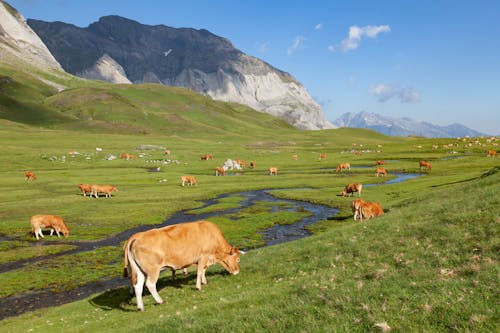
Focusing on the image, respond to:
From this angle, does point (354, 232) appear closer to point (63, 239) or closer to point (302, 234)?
point (302, 234)

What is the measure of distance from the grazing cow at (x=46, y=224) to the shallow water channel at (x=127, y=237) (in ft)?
5.66

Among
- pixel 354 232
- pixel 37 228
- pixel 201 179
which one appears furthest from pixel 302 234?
pixel 201 179

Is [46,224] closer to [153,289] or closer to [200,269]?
[200,269]

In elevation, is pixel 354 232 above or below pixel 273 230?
above

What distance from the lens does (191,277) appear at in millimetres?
20375

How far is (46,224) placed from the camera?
36250mm

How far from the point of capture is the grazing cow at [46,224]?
3597 centimetres

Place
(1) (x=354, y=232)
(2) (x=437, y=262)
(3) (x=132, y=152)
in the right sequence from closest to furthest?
(2) (x=437, y=262) → (1) (x=354, y=232) → (3) (x=132, y=152)

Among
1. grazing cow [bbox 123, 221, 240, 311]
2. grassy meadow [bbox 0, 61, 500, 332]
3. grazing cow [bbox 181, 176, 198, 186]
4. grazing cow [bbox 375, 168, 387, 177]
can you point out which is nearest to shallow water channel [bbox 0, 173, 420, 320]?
grassy meadow [bbox 0, 61, 500, 332]

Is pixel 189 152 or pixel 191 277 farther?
pixel 189 152

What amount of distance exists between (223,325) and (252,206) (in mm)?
40617

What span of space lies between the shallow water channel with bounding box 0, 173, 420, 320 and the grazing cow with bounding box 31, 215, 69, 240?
5.66 ft

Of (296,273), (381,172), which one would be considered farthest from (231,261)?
(381,172)

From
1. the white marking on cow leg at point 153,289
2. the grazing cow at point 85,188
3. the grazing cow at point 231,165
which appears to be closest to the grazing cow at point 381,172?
the grazing cow at point 231,165
